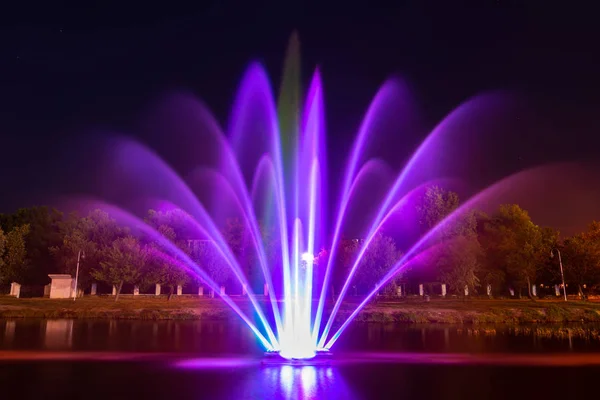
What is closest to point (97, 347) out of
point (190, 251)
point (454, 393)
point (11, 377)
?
point (11, 377)

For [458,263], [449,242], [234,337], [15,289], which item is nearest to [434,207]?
[449,242]

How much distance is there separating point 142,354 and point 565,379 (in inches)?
864

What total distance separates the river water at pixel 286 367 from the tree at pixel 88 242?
35361 mm

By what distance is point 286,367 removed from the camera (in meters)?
21.3

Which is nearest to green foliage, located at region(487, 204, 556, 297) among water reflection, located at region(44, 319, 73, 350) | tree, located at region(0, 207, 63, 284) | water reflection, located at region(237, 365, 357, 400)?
water reflection, located at region(237, 365, 357, 400)

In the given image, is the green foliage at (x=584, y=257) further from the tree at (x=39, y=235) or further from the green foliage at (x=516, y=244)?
the tree at (x=39, y=235)

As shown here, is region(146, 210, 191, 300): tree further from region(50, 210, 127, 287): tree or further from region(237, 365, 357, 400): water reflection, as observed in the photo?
region(237, 365, 357, 400): water reflection

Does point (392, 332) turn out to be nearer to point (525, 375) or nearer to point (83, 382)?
point (525, 375)

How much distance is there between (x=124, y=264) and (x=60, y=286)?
566 inches

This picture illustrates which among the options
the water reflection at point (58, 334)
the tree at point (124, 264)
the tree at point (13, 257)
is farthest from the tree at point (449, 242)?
the tree at point (13, 257)

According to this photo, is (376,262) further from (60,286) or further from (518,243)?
(60,286)

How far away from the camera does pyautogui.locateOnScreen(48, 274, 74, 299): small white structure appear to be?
68125 millimetres

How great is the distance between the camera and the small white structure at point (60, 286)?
6812cm

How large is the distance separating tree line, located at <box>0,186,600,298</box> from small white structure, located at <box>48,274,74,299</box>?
2.55 meters
